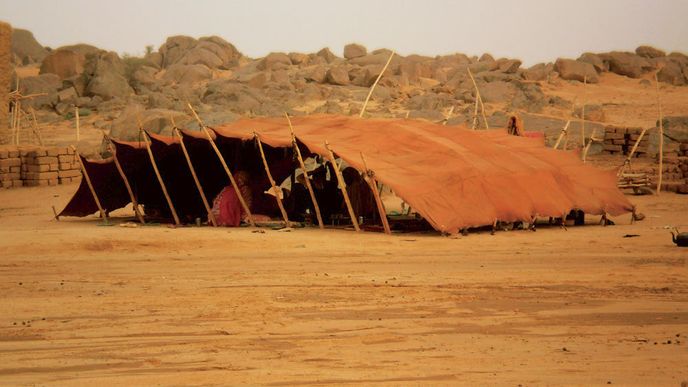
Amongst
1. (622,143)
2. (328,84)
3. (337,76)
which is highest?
(337,76)

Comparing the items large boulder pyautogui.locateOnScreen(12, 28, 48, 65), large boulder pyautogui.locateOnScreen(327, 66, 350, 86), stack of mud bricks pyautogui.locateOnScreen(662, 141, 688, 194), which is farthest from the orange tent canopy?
large boulder pyautogui.locateOnScreen(12, 28, 48, 65)

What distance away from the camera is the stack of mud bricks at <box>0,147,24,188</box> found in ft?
61.9

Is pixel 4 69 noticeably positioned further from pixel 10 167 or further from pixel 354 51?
pixel 354 51

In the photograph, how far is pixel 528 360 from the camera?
6375 mm

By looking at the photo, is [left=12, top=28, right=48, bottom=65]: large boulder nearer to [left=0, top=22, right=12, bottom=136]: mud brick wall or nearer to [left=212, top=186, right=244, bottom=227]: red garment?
[left=0, top=22, right=12, bottom=136]: mud brick wall

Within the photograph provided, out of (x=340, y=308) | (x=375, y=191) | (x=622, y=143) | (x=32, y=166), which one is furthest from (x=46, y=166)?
(x=340, y=308)

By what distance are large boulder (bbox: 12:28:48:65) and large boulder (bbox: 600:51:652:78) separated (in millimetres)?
24005

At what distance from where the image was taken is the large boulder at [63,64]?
125ft

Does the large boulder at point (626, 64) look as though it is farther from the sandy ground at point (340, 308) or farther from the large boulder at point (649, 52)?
the sandy ground at point (340, 308)

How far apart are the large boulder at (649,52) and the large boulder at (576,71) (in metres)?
3.64

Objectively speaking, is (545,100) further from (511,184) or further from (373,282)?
(373,282)

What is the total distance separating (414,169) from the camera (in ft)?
43.0

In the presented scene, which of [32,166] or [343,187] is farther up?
[343,187]

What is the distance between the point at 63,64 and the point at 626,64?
19.4m
